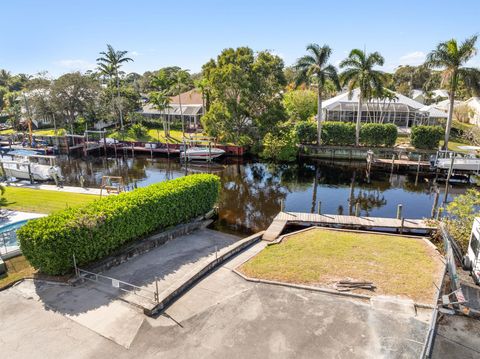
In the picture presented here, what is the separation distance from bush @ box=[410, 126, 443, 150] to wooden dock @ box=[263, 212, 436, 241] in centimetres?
A: 2562

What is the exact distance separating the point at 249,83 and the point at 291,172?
12.3 m

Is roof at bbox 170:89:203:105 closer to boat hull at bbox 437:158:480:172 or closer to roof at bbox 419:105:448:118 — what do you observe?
roof at bbox 419:105:448:118

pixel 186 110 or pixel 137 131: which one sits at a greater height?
pixel 186 110

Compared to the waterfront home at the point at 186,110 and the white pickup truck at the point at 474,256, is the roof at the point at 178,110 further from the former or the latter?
the white pickup truck at the point at 474,256

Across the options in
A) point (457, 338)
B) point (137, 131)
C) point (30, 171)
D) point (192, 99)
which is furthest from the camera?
point (192, 99)

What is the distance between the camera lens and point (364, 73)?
140 feet

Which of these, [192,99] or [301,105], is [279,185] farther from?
[192,99]

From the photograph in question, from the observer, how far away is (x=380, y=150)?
44.2 m

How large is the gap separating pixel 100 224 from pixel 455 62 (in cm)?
4161

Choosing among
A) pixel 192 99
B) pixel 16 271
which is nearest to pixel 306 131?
pixel 192 99

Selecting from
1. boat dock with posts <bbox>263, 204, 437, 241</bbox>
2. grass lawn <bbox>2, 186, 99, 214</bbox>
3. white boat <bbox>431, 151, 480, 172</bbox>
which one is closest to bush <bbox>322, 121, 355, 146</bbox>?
white boat <bbox>431, 151, 480, 172</bbox>

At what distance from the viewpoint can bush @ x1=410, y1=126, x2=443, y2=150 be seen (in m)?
43.8

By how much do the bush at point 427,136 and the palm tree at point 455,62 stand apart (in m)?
5.41

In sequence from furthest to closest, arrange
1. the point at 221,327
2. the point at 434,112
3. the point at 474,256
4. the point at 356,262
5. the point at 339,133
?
the point at 434,112, the point at 339,133, the point at 356,262, the point at 474,256, the point at 221,327
